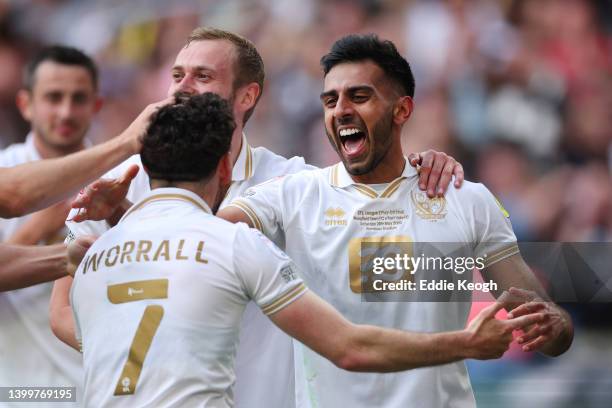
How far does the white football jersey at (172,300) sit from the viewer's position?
100 inches

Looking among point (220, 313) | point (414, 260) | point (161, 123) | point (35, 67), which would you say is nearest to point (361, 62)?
Answer: point (414, 260)

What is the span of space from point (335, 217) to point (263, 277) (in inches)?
40.7

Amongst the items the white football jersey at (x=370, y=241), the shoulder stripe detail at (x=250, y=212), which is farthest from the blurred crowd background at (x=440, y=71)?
the shoulder stripe detail at (x=250, y=212)

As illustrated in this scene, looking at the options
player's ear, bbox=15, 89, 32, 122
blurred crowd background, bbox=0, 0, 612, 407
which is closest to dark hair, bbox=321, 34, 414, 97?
blurred crowd background, bbox=0, 0, 612, 407

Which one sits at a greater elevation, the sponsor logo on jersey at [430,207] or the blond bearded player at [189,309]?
the sponsor logo on jersey at [430,207]

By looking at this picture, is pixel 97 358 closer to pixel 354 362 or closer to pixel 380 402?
pixel 354 362

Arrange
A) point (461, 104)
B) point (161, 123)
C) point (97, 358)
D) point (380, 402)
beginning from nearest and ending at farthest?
point (97, 358), point (161, 123), point (380, 402), point (461, 104)

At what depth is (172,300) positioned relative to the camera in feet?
8.48

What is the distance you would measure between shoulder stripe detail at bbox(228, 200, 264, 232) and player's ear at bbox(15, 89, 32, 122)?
3.00 meters

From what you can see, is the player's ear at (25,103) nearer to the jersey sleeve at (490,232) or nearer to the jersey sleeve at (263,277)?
the jersey sleeve at (490,232)

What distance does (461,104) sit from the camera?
21.9 ft

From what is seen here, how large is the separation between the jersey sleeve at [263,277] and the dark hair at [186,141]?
26 centimetres

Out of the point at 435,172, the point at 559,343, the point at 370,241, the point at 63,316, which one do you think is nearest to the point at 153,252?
the point at 370,241

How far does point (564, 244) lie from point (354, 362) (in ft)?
12.1
